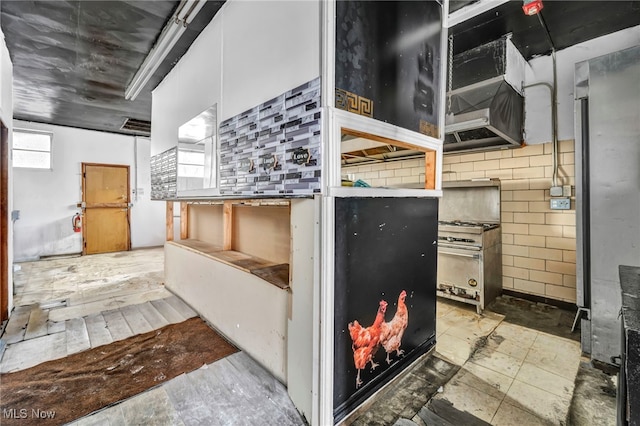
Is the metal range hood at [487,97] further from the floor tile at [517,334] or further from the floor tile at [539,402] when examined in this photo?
the floor tile at [539,402]

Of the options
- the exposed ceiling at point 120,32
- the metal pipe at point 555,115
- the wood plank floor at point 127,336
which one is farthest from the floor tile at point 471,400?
the exposed ceiling at point 120,32

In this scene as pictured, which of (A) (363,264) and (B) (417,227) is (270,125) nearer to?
(A) (363,264)

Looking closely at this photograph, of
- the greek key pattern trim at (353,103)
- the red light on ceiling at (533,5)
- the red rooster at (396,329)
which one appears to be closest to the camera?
the greek key pattern trim at (353,103)

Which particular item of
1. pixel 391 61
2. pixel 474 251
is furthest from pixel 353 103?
pixel 474 251

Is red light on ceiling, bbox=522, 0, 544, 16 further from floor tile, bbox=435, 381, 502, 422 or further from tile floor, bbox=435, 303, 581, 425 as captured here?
floor tile, bbox=435, 381, 502, 422

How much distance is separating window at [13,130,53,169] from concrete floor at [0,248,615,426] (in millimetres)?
3794

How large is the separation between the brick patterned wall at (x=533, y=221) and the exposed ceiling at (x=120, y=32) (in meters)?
1.28

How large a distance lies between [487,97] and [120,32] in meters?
4.10

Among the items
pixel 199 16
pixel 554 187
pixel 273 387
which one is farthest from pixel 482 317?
pixel 199 16

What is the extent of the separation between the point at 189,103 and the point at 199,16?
2.79 ft

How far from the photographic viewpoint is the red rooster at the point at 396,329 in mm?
1947

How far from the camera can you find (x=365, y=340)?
180 cm

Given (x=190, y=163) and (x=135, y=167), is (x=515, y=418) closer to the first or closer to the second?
(x=190, y=163)

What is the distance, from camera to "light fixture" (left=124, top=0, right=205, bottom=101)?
252 centimetres
